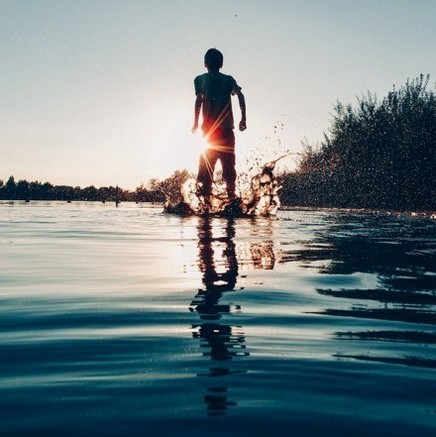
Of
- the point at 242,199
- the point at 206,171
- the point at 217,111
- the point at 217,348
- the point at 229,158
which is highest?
the point at 217,111

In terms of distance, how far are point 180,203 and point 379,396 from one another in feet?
42.0

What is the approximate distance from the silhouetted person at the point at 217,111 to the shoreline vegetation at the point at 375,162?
5.98 m

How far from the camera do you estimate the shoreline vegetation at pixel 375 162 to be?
17.8 metres

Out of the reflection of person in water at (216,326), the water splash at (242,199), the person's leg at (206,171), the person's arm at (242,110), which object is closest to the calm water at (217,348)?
the reflection of person in water at (216,326)

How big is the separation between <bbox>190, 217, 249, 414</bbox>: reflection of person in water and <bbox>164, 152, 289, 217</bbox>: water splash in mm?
7757

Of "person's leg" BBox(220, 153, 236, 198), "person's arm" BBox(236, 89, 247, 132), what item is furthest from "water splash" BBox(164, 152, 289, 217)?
"person's arm" BBox(236, 89, 247, 132)

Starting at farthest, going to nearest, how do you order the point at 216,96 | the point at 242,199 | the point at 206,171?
the point at 242,199 < the point at 206,171 < the point at 216,96

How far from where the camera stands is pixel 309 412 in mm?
1264

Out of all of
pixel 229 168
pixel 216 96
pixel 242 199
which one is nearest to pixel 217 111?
pixel 216 96

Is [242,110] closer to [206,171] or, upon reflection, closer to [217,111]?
[217,111]

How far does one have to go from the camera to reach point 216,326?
206cm

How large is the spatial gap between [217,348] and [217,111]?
9.21 metres

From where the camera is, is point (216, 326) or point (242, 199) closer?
point (216, 326)

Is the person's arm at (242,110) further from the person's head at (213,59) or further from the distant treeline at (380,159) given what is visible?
A: the distant treeline at (380,159)
